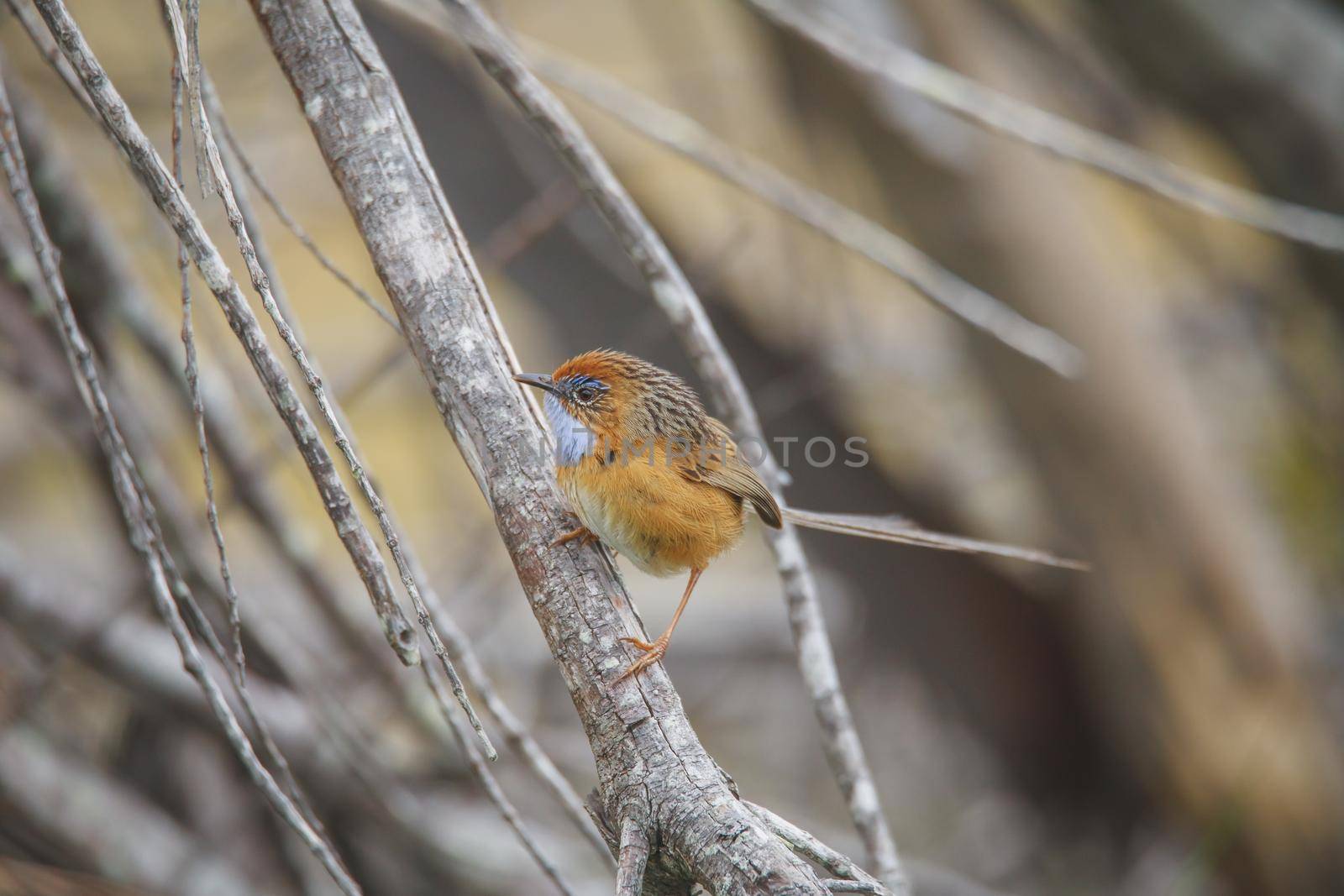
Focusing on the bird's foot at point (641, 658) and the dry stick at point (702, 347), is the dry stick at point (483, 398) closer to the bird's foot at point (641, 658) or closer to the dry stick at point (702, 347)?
the bird's foot at point (641, 658)

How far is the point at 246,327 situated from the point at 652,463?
1.51 metres

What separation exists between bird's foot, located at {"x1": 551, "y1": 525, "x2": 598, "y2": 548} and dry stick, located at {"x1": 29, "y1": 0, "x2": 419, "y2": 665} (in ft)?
1.37

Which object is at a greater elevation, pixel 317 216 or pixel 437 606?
pixel 317 216

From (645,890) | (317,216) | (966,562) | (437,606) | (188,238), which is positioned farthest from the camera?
(317,216)

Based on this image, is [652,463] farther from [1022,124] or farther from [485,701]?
[1022,124]

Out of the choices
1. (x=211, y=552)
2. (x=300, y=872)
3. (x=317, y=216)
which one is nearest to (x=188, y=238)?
(x=300, y=872)

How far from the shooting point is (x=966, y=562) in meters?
6.10

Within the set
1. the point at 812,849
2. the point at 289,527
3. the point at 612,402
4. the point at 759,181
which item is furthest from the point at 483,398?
the point at 289,527

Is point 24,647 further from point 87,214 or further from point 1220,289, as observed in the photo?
point 1220,289

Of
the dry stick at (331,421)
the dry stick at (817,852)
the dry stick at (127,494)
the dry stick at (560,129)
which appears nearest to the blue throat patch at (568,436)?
the dry stick at (560,129)

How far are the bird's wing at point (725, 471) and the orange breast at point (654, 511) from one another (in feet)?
0.14

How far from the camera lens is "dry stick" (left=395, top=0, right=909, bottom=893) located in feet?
7.29

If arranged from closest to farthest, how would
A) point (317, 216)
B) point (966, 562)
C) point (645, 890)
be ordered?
1. point (645, 890)
2. point (966, 562)
3. point (317, 216)

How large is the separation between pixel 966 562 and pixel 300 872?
4083 mm
